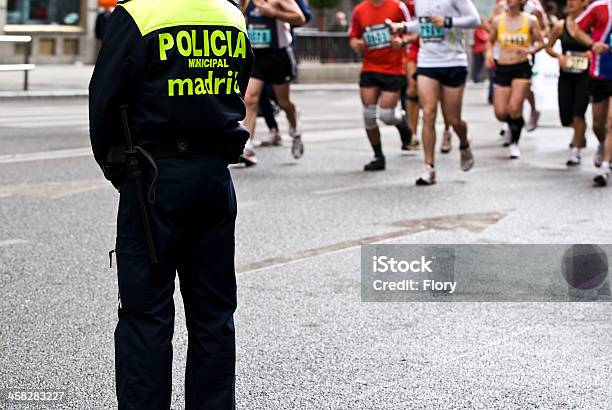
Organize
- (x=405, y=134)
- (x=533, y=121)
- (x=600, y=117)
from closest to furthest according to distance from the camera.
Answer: (x=600, y=117) < (x=405, y=134) < (x=533, y=121)

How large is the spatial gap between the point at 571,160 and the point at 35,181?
5994mm

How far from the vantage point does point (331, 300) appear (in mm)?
7180

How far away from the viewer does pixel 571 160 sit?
14.2 metres

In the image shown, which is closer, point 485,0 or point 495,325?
point 495,325

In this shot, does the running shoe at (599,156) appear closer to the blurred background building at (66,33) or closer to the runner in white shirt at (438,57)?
the runner in white shirt at (438,57)

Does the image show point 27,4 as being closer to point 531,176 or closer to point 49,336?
point 531,176

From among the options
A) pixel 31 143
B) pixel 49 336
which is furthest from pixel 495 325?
pixel 31 143

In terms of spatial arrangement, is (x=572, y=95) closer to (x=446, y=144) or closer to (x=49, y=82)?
(x=446, y=144)

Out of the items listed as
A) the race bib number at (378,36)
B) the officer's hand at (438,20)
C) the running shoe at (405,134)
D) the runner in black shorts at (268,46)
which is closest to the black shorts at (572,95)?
the running shoe at (405,134)

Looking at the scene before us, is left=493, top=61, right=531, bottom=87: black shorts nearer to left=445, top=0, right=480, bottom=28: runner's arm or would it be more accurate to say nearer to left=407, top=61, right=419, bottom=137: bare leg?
left=407, top=61, right=419, bottom=137: bare leg

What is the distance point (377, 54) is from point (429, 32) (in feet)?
3.49

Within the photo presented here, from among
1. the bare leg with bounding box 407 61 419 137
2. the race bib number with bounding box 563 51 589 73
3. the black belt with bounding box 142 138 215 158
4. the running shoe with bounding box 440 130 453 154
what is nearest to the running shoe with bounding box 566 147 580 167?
A: the race bib number with bounding box 563 51 589 73

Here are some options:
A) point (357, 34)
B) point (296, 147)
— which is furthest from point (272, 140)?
point (357, 34)

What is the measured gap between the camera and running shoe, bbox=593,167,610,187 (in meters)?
12.2
